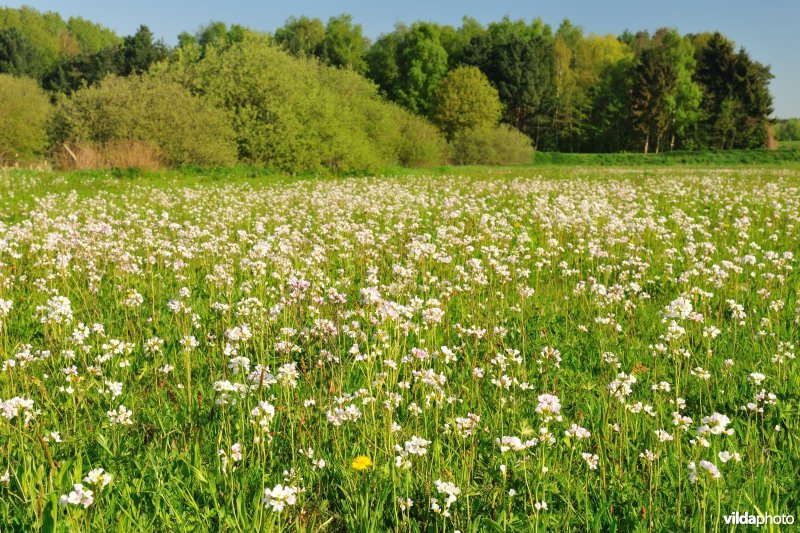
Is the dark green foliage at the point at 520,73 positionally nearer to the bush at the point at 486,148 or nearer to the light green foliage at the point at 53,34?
the bush at the point at 486,148

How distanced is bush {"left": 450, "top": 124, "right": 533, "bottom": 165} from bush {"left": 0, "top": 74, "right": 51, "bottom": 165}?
37705 millimetres

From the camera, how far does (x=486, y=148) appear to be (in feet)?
190

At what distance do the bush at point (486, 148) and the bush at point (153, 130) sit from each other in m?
32.6

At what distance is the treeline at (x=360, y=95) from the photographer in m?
29.0

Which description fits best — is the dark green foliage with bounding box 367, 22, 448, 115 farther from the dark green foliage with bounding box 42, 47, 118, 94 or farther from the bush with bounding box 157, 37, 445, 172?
the bush with bounding box 157, 37, 445, 172

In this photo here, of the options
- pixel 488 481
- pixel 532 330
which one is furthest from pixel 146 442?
pixel 532 330

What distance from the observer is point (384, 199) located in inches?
548

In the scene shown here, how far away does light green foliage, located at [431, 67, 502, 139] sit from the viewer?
67.5m

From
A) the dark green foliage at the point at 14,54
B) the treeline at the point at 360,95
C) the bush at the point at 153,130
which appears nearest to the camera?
the bush at the point at 153,130

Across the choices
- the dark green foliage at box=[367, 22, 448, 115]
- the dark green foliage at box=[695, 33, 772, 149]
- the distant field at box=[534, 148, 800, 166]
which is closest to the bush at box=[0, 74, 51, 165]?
the dark green foliage at box=[367, 22, 448, 115]

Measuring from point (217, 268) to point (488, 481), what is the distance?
155 inches

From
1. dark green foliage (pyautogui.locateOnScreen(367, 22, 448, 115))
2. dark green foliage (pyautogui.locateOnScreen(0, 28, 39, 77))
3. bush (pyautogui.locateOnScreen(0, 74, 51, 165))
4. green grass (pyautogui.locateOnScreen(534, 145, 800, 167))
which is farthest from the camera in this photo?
dark green foliage (pyautogui.locateOnScreen(367, 22, 448, 115))

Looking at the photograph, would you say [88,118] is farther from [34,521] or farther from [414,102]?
[414,102]

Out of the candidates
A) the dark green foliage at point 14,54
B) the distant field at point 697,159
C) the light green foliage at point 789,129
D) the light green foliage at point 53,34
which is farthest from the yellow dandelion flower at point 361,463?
the light green foliage at point 789,129
